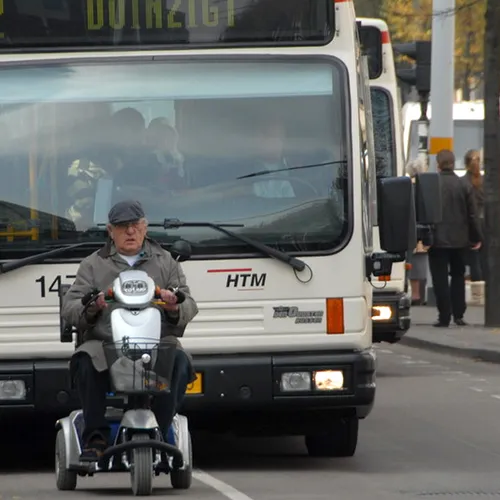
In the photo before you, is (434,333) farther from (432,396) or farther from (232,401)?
(232,401)

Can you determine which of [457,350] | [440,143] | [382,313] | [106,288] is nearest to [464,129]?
[440,143]

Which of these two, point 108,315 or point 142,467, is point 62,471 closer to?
point 142,467

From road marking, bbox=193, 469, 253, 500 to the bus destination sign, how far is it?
236 centimetres

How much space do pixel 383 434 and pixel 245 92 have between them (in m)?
3.21

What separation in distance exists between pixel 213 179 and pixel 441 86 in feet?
52.1

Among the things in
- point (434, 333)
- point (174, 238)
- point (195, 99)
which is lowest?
point (434, 333)

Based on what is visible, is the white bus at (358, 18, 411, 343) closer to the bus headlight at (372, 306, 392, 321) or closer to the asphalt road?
the bus headlight at (372, 306, 392, 321)

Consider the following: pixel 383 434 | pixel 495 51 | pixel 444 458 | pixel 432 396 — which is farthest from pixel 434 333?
pixel 444 458

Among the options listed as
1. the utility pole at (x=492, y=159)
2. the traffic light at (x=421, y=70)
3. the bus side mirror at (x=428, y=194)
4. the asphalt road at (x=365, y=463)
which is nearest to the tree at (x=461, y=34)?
→ the traffic light at (x=421, y=70)

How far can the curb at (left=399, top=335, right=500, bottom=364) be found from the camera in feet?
61.2

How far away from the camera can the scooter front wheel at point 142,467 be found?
8672 millimetres

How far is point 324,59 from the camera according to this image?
1028 centimetres

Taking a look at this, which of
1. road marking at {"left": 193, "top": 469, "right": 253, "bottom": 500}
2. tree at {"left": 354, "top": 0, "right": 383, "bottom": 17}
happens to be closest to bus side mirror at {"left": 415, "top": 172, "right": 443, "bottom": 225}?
road marking at {"left": 193, "top": 469, "right": 253, "bottom": 500}

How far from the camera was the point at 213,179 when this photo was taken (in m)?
10.1
